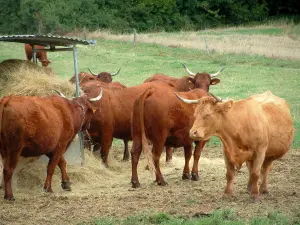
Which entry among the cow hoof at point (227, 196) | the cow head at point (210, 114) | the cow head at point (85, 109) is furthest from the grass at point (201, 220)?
the cow head at point (85, 109)

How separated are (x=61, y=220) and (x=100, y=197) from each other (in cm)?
177

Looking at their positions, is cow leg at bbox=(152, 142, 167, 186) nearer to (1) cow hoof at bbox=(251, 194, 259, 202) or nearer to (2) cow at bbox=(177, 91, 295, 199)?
(2) cow at bbox=(177, 91, 295, 199)

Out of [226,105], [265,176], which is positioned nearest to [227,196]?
[265,176]

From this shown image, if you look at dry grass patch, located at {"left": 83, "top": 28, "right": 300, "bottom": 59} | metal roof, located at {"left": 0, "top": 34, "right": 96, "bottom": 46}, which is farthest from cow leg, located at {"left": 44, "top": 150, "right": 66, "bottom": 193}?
dry grass patch, located at {"left": 83, "top": 28, "right": 300, "bottom": 59}

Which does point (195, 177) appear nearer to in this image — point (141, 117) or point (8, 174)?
point (141, 117)

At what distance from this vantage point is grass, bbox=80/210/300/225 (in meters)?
8.73

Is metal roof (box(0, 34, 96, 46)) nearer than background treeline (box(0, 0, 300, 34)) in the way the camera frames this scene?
Yes

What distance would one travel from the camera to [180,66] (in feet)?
106

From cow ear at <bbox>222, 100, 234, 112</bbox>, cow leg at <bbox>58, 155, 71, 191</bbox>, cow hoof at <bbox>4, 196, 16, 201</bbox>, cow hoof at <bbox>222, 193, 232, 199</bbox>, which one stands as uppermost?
cow ear at <bbox>222, 100, 234, 112</bbox>

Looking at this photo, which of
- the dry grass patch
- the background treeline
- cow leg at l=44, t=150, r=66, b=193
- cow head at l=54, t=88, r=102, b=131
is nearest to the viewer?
cow leg at l=44, t=150, r=66, b=193

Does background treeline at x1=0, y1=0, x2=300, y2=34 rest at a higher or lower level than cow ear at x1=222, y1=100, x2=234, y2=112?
lower

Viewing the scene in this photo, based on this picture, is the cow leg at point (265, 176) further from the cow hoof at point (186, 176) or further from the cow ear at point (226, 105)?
the cow hoof at point (186, 176)

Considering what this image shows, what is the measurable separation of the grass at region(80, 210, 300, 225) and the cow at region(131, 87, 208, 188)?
2761 mm

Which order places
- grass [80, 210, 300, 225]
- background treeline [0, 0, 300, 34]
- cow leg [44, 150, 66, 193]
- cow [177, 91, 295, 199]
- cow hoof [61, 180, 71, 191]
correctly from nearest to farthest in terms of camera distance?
grass [80, 210, 300, 225] < cow [177, 91, 295, 199] < cow leg [44, 150, 66, 193] < cow hoof [61, 180, 71, 191] < background treeline [0, 0, 300, 34]
